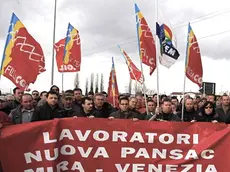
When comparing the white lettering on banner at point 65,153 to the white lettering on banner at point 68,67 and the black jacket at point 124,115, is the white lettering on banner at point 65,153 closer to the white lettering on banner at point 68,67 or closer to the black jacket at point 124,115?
the black jacket at point 124,115

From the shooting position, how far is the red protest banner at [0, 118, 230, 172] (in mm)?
5859

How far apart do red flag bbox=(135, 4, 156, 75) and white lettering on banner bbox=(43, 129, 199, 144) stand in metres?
2.98

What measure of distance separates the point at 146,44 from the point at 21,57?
2825mm

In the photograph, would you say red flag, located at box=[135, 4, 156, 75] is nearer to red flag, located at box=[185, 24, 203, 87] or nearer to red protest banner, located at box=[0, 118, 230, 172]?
red flag, located at box=[185, 24, 203, 87]

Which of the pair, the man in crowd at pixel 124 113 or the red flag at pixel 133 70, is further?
the red flag at pixel 133 70

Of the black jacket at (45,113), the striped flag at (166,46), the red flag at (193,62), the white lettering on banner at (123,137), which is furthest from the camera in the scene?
the red flag at (193,62)

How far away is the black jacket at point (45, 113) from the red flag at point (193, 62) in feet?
12.0

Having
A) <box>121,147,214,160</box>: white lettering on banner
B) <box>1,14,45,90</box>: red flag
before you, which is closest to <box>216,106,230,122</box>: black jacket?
<box>121,147,214,160</box>: white lettering on banner

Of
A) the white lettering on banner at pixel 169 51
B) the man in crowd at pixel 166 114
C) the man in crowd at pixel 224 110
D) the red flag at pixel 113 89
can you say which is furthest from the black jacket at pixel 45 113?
the red flag at pixel 113 89

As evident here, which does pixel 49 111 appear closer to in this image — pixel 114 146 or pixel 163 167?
pixel 114 146

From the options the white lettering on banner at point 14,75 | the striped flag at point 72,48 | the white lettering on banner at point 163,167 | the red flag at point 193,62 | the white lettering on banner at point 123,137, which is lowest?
the white lettering on banner at point 163,167

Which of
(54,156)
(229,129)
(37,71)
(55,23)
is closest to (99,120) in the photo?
(54,156)

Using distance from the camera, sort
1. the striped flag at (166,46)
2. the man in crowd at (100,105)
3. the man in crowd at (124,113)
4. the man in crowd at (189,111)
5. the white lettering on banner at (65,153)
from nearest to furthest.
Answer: the white lettering on banner at (65,153) → the man in crowd at (124,113) → the man in crowd at (100,105) → the striped flag at (166,46) → the man in crowd at (189,111)

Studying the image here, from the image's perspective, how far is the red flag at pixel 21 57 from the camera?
26.6ft
